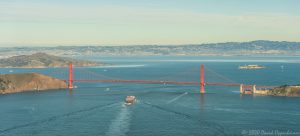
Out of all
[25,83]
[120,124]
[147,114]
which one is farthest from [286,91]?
[25,83]

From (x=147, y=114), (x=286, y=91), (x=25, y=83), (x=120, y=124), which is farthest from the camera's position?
(x=25, y=83)

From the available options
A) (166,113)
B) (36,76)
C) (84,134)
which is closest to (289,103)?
(166,113)

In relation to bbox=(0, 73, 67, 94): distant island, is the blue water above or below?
below

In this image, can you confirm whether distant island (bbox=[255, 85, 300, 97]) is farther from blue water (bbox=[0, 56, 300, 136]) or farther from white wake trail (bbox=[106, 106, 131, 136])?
white wake trail (bbox=[106, 106, 131, 136])

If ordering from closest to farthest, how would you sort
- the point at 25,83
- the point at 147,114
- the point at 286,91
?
the point at 147,114
the point at 286,91
the point at 25,83

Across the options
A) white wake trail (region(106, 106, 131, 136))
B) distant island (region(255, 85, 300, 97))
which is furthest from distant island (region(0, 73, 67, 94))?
distant island (region(255, 85, 300, 97))

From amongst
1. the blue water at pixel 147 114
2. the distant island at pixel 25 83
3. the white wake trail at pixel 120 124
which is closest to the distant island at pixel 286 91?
the blue water at pixel 147 114

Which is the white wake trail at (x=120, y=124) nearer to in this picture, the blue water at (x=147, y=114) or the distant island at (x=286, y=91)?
the blue water at (x=147, y=114)

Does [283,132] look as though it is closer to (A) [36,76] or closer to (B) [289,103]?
(B) [289,103]

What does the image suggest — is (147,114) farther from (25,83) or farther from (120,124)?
(25,83)
